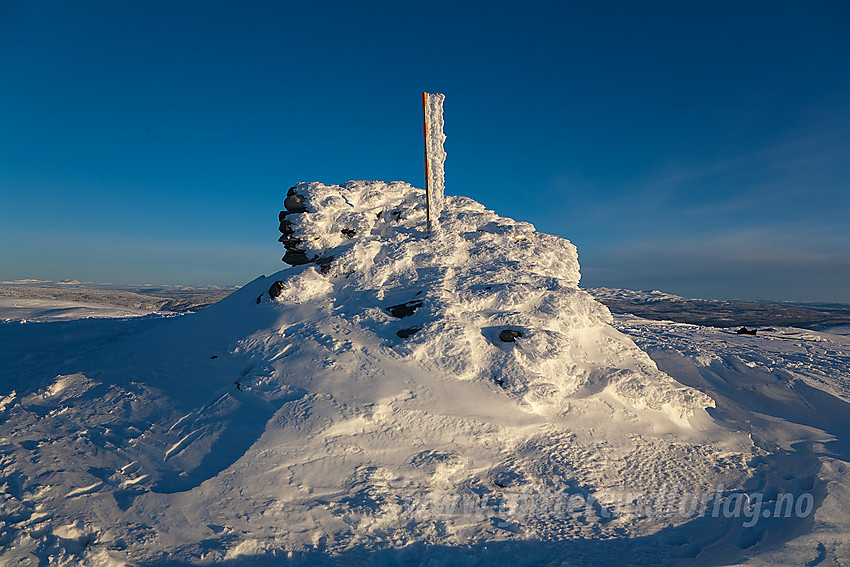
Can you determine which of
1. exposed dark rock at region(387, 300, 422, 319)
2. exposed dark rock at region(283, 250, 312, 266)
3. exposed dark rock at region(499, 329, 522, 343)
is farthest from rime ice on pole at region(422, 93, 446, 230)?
exposed dark rock at region(499, 329, 522, 343)

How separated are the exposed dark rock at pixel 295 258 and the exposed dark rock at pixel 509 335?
253 inches

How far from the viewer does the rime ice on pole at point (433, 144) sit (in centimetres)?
1139

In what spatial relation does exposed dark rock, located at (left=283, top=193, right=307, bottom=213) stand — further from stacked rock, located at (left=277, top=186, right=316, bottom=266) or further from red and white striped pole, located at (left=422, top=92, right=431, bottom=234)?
red and white striped pole, located at (left=422, top=92, right=431, bottom=234)

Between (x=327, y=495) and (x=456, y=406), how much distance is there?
8.64 feet

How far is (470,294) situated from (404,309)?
1.61 m

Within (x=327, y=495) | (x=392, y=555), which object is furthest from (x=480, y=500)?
A: (x=327, y=495)

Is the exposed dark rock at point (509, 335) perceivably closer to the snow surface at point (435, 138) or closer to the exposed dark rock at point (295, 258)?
the snow surface at point (435, 138)

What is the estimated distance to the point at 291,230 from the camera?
12422 mm

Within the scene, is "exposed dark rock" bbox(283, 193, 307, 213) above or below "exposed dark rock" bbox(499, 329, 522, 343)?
above

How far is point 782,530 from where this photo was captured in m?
5.18

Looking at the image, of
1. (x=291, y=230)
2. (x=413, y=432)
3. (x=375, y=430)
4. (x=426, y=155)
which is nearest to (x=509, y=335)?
(x=413, y=432)

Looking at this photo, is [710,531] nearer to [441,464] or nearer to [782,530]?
[782,530]

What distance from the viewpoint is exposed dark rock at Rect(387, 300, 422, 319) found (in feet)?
30.4

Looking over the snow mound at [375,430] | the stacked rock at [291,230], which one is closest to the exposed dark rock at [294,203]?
the stacked rock at [291,230]
